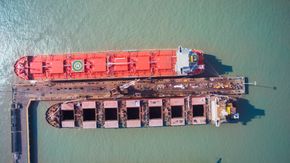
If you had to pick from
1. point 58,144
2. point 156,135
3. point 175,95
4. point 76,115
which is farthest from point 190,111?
point 58,144

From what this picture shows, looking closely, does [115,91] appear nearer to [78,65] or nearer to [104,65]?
[104,65]

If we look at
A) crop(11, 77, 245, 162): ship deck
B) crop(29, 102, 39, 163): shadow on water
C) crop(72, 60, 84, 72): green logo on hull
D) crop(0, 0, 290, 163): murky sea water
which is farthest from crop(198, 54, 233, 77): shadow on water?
crop(29, 102, 39, 163): shadow on water

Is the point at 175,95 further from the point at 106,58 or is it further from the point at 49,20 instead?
the point at 49,20

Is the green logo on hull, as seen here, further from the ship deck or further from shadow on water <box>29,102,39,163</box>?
shadow on water <box>29,102,39,163</box>

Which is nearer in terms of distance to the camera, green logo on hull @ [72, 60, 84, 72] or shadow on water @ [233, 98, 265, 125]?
green logo on hull @ [72, 60, 84, 72]

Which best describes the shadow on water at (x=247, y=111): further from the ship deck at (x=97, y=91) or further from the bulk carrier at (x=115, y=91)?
the ship deck at (x=97, y=91)

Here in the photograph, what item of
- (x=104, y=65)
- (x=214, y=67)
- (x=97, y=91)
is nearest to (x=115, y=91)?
(x=97, y=91)
